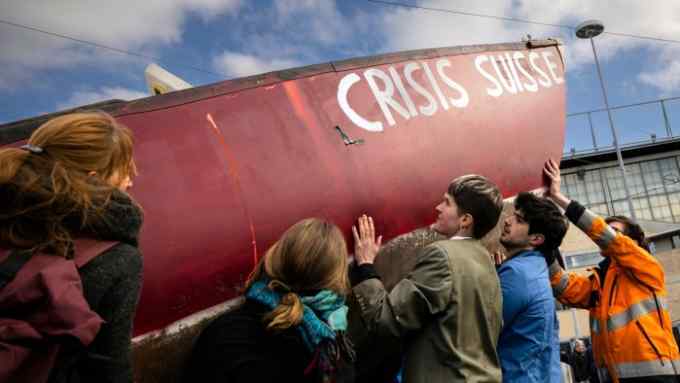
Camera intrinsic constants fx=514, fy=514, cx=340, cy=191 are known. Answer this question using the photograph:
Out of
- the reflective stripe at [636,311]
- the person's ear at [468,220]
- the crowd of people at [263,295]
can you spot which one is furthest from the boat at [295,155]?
the reflective stripe at [636,311]

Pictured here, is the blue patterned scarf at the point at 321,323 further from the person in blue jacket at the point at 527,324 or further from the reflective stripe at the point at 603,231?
the reflective stripe at the point at 603,231

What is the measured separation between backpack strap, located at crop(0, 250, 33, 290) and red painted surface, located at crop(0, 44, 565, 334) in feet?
2.97

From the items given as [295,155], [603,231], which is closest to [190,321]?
[295,155]

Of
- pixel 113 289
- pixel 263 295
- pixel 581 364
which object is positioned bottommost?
pixel 581 364

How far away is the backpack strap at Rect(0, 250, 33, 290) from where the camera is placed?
1062mm

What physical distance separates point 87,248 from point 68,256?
0.15ft

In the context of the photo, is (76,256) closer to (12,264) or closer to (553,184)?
(12,264)

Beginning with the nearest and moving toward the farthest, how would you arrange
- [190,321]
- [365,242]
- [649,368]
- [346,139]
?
[190,321]
[365,242]
[346,139]
[649,368]

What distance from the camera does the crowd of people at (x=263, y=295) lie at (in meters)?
1.06

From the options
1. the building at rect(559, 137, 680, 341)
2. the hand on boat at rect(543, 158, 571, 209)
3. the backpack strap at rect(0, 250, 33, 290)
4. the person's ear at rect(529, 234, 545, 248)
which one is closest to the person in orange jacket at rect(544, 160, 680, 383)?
the hand on boat at rect(543, 158, 571, 209)

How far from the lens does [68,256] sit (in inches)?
45.6

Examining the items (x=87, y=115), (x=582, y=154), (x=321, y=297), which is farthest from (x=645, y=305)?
(x=582, y=154)

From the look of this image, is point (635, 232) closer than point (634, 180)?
Yes

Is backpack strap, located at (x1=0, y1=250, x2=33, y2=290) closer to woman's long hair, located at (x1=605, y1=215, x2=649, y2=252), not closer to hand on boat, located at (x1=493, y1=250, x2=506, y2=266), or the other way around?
hand on boat, located at (x1=493, y1=250, x2=506, y2=266)
